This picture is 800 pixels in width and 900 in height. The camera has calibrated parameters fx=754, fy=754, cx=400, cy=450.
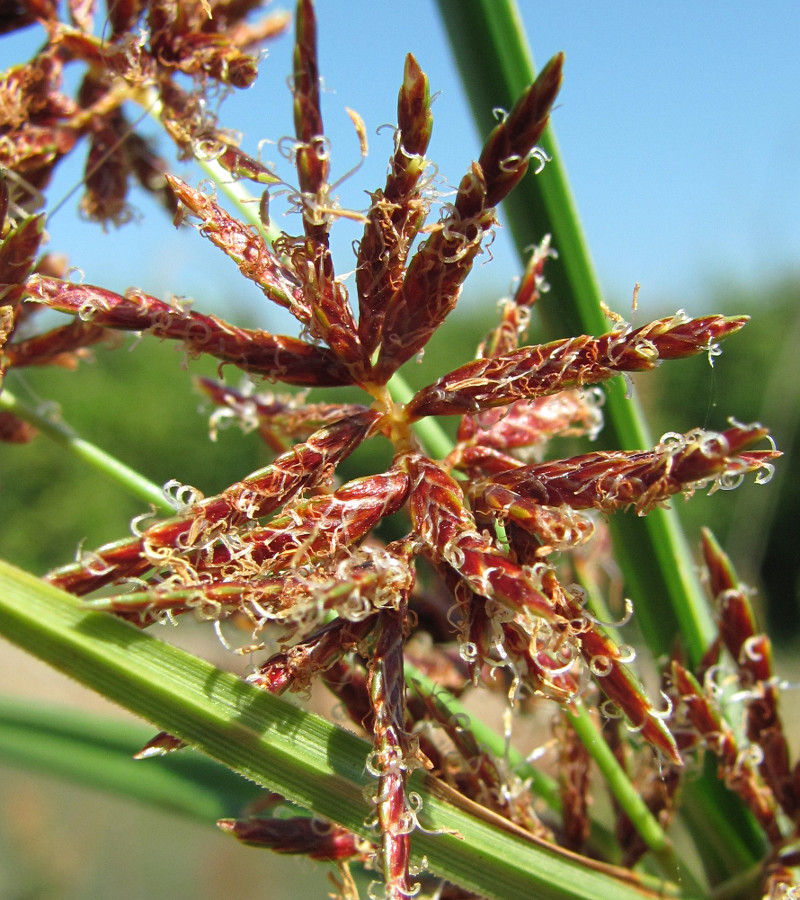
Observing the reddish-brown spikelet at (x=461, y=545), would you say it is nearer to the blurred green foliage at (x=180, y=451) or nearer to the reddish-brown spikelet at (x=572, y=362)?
the reddish-brown spikelet at (x=572, y=362)

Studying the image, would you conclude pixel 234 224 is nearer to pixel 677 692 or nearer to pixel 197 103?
pixel 197 103

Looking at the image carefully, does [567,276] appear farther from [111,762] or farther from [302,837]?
[111,762]

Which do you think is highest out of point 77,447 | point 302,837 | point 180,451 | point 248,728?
point 77,447

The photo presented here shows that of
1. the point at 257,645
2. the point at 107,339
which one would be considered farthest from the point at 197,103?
the point at 257,645

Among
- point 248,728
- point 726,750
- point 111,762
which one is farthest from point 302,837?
point 111,762

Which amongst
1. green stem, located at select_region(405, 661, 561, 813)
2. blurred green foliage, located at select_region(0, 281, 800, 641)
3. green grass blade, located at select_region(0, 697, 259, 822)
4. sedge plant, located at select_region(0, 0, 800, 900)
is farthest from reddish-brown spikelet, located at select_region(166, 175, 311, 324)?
blurred green foliage, located at select_region(0, 281, 800, 641)

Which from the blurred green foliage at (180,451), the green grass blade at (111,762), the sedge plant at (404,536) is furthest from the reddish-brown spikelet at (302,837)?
the blurred green foliage at (180,451)
